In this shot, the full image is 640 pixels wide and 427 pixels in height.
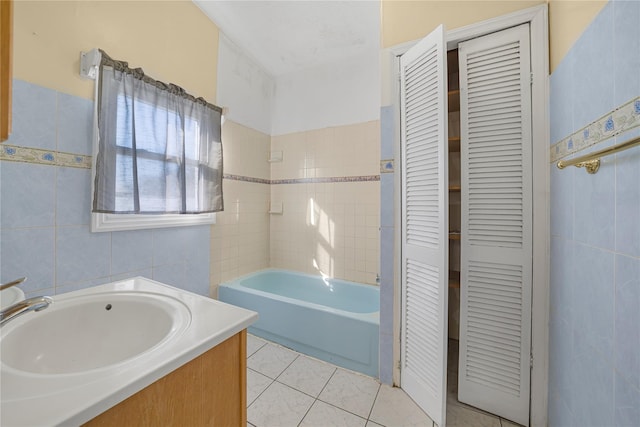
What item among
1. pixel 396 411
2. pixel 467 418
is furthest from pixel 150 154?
Answer: pixel 467 418

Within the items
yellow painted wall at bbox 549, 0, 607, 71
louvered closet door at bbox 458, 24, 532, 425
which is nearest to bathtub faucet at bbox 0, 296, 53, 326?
louvered closet door at bbox 458, 24, 532, 425

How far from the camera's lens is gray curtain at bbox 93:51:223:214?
145 centimetres

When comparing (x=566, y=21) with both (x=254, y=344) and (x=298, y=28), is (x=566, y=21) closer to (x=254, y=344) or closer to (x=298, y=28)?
(x=298, y=28)

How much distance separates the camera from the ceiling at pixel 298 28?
1959 mm

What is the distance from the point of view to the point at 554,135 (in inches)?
44.5

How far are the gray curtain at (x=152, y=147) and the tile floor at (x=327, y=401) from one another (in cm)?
134

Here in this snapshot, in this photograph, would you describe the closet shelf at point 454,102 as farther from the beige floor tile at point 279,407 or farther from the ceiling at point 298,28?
the beige floor tile at point 279,407

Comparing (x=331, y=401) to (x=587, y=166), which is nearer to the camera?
(x=587, y=166)

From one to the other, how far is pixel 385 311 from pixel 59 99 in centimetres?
218

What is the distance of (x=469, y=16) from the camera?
4.30 feet

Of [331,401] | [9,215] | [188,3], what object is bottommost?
[331,401]

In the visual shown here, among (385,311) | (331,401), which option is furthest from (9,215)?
(385,311)

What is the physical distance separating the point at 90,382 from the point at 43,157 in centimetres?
139

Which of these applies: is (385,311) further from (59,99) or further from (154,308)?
(59,99)
